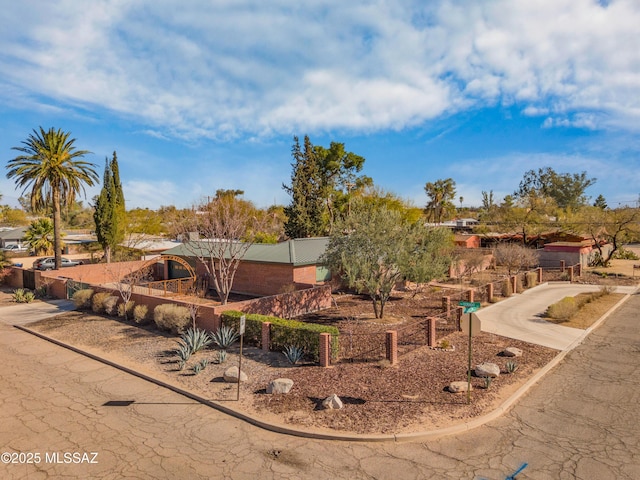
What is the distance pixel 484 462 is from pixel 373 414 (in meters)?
2.90

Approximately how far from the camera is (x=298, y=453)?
923 centimetres

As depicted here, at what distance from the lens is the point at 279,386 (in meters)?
12.2

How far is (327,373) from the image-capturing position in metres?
13.6

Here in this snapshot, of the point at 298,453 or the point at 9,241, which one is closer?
the point at 298,453

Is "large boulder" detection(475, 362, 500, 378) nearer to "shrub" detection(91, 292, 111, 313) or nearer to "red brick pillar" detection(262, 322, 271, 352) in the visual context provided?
"red brick pillar" detection(262, 322, 271, 352)

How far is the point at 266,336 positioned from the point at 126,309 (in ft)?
30.5

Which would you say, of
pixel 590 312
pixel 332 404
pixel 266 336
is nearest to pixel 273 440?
pixel 332 404

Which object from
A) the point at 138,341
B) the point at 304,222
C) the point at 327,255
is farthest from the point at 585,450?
the point at 304,222

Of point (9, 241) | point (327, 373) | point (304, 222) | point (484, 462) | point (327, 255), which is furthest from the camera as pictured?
point (9, 241)

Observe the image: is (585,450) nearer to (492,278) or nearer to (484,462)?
(484,462)

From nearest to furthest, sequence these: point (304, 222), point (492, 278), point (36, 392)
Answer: point (36, 392) → point (492, 278) → point (304, 222)

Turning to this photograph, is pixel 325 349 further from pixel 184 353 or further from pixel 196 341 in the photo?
pixel 196 341

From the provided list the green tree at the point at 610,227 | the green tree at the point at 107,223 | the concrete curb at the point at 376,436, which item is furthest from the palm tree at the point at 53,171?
the green tree at the point at 610,227

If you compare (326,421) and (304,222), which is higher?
(304,222)
